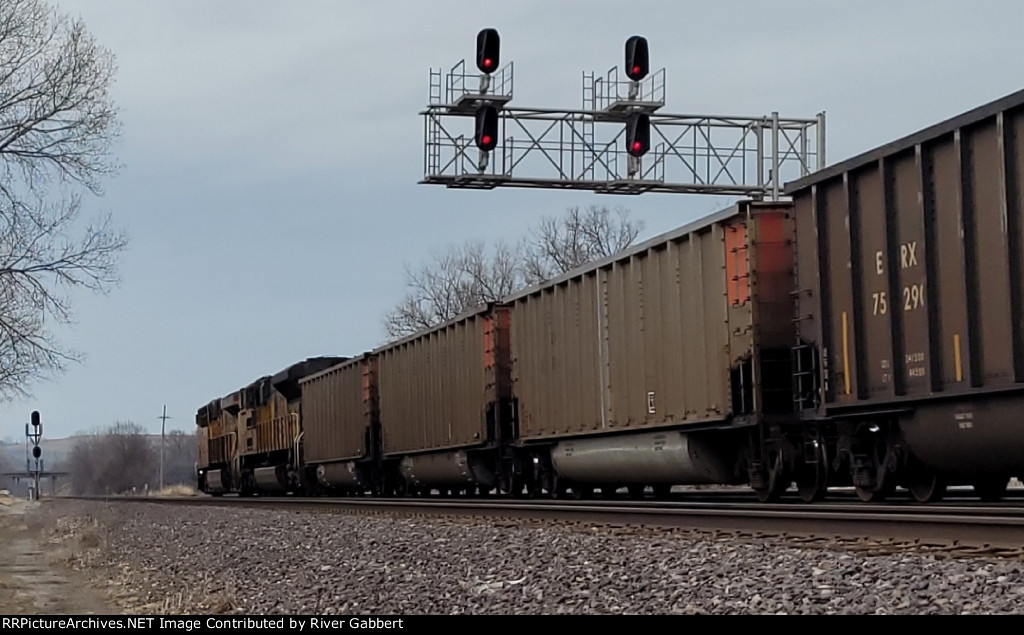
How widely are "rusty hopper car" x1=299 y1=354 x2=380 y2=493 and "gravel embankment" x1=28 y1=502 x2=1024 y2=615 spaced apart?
50.9ft

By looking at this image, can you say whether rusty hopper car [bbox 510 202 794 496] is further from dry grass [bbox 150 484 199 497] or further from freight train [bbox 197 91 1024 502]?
dry grass [bbox 150 484 199 497]

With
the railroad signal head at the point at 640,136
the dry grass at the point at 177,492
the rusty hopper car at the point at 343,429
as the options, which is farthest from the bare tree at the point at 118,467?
the railroad signal head at the point at 640,136

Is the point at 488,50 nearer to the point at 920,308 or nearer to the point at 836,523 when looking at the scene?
the point at 920,308

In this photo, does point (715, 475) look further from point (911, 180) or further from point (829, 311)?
point (911, 180)

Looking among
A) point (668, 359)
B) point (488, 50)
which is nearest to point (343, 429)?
point (488, 50)

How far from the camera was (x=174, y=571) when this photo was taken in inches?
594

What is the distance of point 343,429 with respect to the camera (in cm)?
3434

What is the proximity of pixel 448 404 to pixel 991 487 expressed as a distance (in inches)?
535

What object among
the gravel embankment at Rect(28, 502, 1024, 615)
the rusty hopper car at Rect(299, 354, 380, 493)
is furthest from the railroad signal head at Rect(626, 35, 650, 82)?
the rusty hopper car at Rect(299, 354, 380, 493)

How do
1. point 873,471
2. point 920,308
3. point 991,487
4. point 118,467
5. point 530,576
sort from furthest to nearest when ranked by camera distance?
point 118,467 → point 991,487 → point 873,471 → point 920,308 → point 530,576

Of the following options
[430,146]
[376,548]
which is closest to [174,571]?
[376,548]

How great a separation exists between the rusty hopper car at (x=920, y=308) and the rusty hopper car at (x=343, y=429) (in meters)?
18.3

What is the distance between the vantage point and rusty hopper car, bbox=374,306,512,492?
82.3 feet

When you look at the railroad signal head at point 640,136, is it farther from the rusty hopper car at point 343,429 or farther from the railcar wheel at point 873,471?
the railcar wheel at point 873,471
